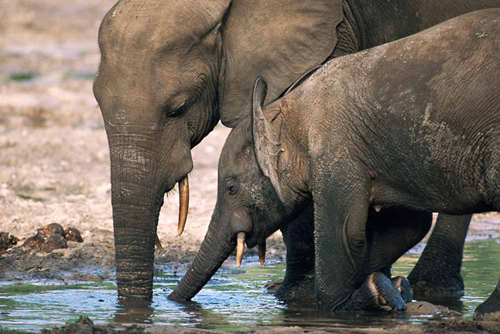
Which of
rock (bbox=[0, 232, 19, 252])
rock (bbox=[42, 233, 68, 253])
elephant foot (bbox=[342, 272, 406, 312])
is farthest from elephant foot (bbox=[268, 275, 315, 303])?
rock (bbox=[0, 232, 19, 252])

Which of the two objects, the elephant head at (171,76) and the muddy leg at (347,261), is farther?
the elephant head at (171,76)

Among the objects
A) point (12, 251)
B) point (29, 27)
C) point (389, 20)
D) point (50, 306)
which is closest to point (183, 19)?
point (389, 20)

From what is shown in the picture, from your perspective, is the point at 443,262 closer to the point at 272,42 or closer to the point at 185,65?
the point at 272,42

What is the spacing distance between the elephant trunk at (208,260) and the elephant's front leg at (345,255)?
0.75 m

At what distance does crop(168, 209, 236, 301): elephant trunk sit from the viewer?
25.8ft

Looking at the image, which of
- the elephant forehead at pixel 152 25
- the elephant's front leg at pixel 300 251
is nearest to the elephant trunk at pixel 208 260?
the elephant's front leg at pixel 300 251

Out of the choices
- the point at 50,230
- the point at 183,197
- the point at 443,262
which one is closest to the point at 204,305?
the point at 183,197

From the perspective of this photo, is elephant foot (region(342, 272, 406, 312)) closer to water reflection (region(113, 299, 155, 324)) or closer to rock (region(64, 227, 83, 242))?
water reflection (region(113, 299, 155, 324))

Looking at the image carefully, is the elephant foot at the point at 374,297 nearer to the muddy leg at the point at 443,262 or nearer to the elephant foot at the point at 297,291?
the elephant foot at the point at 297,291

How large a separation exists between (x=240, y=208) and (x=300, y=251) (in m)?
0.91

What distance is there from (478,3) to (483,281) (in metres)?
2.24

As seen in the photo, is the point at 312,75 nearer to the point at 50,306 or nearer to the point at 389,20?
the point at 389,20

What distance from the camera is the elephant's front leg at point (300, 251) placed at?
842cm

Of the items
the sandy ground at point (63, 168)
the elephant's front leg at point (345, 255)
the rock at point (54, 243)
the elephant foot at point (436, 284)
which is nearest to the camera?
the elephant's front leg at point (345, 255)
